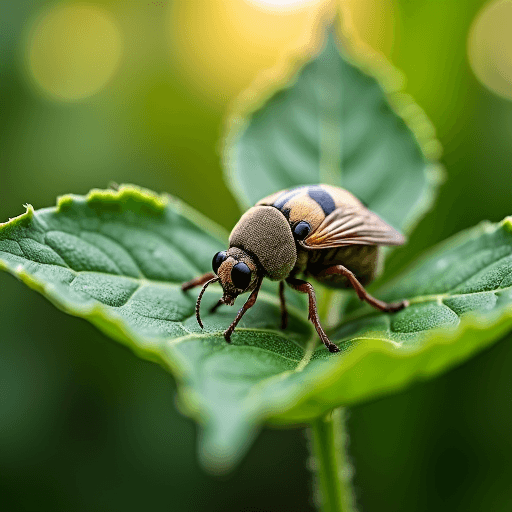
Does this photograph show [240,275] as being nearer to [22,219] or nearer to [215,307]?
[215,307]

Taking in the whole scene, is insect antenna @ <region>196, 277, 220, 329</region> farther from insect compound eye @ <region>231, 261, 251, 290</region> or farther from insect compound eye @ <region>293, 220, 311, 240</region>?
insect compound eye @ <region>293, 220, 311, 240</region>

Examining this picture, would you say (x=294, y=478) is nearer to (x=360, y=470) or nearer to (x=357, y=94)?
(x=360, y=470)

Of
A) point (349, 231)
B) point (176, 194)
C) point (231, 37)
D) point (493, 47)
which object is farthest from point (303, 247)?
point (231, 37)

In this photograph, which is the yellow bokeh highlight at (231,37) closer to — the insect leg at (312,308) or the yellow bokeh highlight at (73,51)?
the yellow bokeh highlight at (73,51)

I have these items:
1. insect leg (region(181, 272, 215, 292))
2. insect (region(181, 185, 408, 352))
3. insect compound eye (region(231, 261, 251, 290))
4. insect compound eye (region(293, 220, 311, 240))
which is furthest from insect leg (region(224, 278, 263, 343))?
insect compound eye (region(293, 220, 311, 240))

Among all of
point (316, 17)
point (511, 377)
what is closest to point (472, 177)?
point (511, 377)

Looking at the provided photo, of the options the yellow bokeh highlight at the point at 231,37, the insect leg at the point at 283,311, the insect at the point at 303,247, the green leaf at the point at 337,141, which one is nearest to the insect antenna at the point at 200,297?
the insect at the point at 303,247
